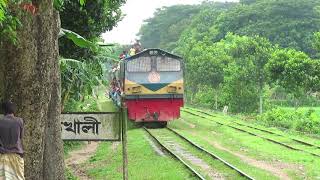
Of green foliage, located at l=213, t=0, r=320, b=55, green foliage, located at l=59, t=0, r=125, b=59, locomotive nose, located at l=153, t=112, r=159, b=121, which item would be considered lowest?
locomotive nose, located at l=153, t=112, r=159, b=121

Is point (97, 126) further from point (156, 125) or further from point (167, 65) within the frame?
point (156, 125)

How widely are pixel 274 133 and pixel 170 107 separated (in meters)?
4.12

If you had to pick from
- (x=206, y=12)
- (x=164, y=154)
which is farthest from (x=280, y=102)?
(x=164, y=154)

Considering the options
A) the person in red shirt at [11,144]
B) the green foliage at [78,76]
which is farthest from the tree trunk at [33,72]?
the green foliage at [78,76]

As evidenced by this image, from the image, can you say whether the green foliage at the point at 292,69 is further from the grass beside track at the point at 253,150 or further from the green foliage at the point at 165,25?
the green foliage at the point at 165,25

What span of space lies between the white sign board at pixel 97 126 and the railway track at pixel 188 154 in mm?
3757

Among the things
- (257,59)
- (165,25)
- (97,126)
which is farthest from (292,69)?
(165,25)

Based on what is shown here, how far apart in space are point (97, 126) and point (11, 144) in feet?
4.96

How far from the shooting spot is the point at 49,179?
340 inches

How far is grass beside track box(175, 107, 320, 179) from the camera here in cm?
1263

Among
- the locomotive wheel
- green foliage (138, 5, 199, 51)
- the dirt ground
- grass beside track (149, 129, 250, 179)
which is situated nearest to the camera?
grass beside track (149, 129, 250, 179)

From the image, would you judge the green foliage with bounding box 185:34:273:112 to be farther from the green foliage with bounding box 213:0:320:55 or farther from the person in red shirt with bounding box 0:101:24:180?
the person in red shirt with bounding box 0:101:24:180

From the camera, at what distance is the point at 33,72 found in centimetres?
722

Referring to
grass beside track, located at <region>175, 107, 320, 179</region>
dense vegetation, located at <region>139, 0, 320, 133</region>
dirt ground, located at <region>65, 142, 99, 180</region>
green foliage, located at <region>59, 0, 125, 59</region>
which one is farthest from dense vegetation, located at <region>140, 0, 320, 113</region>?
green foliage, located at <region>59, 0, 125, 59</region>
